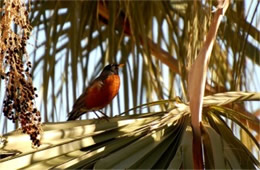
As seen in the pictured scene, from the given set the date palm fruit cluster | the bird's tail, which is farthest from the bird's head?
the date palm fruit cluster

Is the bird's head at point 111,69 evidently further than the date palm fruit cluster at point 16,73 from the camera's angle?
Yes

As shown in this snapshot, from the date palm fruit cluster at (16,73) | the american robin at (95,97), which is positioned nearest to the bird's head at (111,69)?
the american robin at (95,97)

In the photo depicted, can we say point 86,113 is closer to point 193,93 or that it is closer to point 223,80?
point 223,80

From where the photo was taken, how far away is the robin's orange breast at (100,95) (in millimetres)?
3285

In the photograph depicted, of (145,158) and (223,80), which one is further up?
(223,80)

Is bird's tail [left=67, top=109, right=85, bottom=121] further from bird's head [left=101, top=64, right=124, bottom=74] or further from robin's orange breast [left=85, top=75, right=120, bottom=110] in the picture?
bird's head [left=101, top=64, right=124, bottom=74]

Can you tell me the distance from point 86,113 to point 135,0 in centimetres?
70

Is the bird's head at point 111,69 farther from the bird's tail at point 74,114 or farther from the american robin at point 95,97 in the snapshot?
the bird's tail at point 74,114

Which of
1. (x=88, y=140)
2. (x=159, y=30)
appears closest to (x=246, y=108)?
(x=159, y=30)

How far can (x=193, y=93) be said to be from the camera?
1.93 m

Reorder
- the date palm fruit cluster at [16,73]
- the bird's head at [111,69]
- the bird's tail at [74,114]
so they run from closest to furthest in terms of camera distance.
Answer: the date palm fruit cluster at [16,73] < the bird's tail at [74,114] < the bird's head at [111,69]

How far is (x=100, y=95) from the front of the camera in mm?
3297

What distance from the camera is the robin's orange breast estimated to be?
329 centimetres

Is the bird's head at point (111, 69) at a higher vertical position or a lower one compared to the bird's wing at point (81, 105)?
higher
